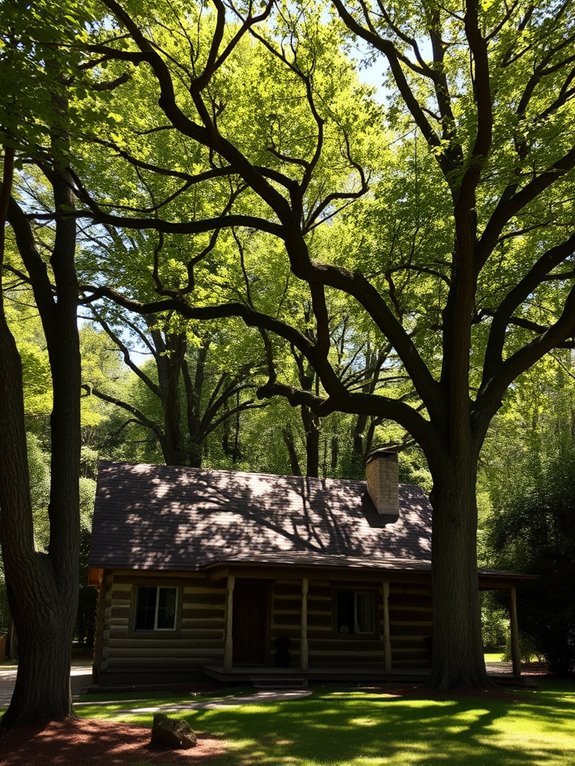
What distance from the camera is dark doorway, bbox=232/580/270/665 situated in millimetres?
17253

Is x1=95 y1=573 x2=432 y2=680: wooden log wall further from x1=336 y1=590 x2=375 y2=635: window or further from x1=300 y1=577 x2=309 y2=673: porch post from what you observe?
x1=300 y1=577 x2=309 y2=673: porch post

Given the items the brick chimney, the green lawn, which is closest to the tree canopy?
the green lawn

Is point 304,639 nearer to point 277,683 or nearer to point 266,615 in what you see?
point 277,683

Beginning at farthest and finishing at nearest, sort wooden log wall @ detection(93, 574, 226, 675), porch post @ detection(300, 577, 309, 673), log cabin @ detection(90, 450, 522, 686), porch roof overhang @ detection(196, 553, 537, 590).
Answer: wooden log wall @ detection(93, 574, 226, 675), log cabin @ detection(90, 450, 522, 686), porch post @ detection(300, 577, 309, 673), porch roof overhang @ detection(196, 553, 537, 590)

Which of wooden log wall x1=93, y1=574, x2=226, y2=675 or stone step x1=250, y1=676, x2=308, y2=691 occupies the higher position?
wooden log wall x1=93, y1=574, x2=226, y2=675

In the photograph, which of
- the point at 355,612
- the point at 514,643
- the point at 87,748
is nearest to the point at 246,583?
the point at 355,612

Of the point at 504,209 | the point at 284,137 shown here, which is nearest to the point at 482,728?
the point at 504,209

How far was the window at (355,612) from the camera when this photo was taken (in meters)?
18.0

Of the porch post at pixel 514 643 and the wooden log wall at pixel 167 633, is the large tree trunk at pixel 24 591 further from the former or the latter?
the porch post at pixel 514 643

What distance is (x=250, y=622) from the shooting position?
17578 millimetres

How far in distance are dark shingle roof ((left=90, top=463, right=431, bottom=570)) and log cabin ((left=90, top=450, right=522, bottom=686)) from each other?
0.16ft

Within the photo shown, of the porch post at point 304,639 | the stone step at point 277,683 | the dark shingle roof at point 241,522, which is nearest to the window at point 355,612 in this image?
the dark shingle roof at point 241,522

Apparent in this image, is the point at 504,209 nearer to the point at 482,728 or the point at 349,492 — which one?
the point at 482,728

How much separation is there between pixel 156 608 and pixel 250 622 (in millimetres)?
2664
